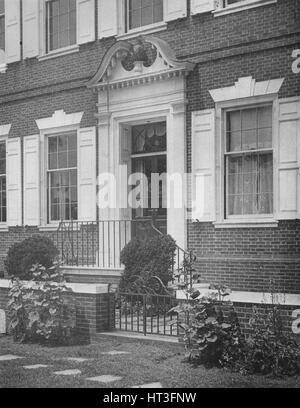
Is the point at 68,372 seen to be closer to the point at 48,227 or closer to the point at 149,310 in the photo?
the point at 149,310

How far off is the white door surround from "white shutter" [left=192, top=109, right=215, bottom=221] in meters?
0.25

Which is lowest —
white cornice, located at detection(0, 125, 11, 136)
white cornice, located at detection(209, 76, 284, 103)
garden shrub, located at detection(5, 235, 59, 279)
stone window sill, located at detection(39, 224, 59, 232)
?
garden shrub, located at detection(5, 235, 59, 279)

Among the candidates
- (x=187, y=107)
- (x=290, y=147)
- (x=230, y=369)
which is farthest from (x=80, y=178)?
(x=230, y=369)

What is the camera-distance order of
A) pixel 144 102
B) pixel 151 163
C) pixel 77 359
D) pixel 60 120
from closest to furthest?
pixel 77 359 < pixel 144 102 < pixel 151 163 < pixel 60 120

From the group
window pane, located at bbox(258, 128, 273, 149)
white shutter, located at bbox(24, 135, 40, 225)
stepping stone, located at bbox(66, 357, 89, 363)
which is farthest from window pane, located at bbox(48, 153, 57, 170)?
stepping stone, located at bbox(66, 357, 89, 363)

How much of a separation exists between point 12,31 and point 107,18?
3.20 meters

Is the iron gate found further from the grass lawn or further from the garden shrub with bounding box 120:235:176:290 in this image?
the grass lawn

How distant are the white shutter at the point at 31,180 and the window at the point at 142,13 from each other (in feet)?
11.3

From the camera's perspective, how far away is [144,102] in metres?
13.6

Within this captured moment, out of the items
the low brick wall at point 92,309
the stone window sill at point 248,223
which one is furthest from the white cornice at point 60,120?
the low brick wall at point 92,309

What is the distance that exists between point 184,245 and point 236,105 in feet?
8.80

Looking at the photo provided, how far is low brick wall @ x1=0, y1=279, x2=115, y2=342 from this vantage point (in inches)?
406

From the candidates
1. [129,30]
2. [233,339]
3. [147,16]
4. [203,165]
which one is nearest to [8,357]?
[233,339]

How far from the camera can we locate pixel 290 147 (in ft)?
37.9
